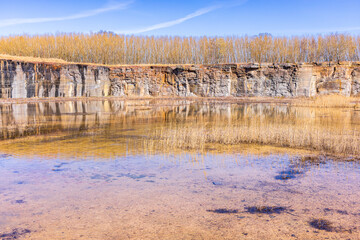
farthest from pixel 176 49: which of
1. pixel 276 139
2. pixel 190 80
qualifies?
pixel 276 139

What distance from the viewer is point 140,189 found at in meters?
6.33

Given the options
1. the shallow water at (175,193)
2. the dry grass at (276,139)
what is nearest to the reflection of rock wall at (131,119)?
the dry grass at (276,139)

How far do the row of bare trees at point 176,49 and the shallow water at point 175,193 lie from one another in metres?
49.3

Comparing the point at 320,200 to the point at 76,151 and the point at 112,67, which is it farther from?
the point at 112,67

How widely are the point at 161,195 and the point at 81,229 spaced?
1809 mm

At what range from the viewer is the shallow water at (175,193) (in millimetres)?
4598

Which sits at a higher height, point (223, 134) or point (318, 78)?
point (318, 78)

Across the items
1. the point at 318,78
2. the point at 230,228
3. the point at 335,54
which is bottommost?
the point at 230,228

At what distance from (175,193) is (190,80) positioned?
1800 inches

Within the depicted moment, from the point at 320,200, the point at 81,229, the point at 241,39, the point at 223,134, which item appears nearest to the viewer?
the point at 81,229

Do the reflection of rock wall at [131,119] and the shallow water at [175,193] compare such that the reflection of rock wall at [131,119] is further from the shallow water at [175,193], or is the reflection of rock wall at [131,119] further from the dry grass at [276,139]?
the shallow water at [175,193]

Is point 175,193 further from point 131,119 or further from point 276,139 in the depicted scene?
point 131,119

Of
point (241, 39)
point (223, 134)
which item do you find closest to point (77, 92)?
point (241, 39)

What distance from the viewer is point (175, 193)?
6.12 metres
